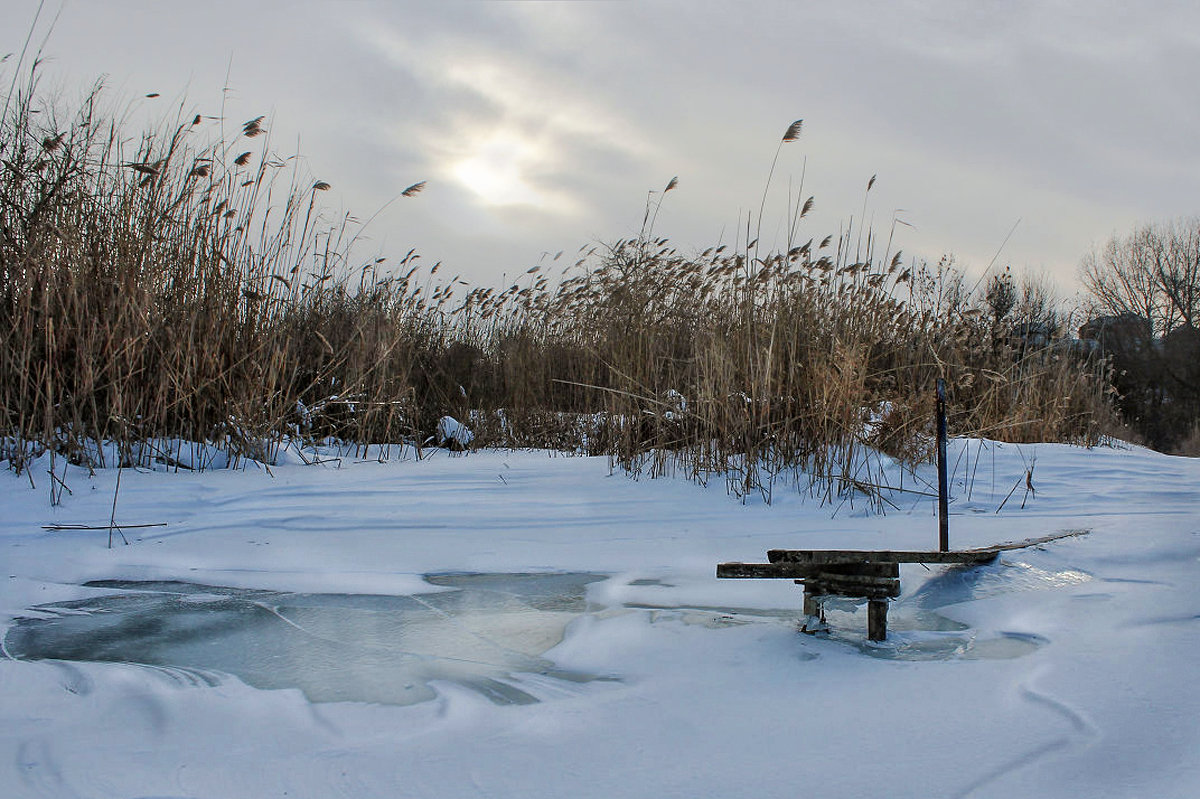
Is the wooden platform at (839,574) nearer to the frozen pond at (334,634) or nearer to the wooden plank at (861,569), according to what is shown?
the wooden plank at (861,569)

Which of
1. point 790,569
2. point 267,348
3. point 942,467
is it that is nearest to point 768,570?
point 790,569

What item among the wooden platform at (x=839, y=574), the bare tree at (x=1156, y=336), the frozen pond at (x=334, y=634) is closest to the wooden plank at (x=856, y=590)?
the wooden platform at (x=839, y=574)

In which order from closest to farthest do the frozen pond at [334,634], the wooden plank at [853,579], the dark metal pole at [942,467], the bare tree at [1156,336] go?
the frozen pond at [334,634] < the wooden plank at [853,579] < the dark metal pole at [942,467] < the bare tree at [1156,336]

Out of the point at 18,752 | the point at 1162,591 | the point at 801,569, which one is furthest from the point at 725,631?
the point at 18,752

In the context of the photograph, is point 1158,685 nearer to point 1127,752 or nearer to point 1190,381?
point 1127,752

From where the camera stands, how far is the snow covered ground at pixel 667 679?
119cm

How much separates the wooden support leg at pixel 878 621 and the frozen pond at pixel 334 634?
64 cm

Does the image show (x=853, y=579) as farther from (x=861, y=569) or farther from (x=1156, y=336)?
(x=1156, y=336)

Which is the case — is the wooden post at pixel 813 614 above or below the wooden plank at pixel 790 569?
below

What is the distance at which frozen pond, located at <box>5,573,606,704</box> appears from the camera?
5.23ft

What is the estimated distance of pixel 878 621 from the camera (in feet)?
5.87

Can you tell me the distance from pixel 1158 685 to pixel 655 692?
896mm

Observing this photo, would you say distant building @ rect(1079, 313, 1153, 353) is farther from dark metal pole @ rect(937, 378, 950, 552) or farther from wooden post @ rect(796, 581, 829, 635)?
wooden post @ rect(796, 581, 829, 635)

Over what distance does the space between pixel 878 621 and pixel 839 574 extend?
0.12m
